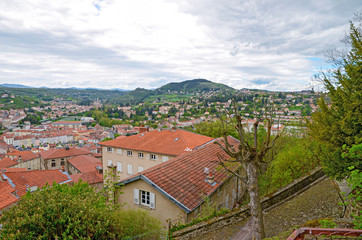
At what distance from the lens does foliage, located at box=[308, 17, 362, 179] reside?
29.2ft

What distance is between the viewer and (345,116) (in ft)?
30.0

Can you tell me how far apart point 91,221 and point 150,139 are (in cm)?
2038

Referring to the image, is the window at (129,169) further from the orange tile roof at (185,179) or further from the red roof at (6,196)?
the orange tile roof at (185,179)

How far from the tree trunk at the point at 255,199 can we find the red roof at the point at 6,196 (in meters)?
18.3

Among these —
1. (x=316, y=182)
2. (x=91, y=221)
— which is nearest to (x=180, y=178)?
(x=91, y=221)

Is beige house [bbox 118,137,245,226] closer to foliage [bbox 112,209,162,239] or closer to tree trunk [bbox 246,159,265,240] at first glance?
foliage [bbox 112,209,162,239]

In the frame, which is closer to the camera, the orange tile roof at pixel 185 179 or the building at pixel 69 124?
the orange tile roof at pixel 185 179

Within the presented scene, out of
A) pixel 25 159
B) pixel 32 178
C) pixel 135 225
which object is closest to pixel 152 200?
pixel 135 225

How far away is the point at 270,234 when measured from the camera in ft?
31.3

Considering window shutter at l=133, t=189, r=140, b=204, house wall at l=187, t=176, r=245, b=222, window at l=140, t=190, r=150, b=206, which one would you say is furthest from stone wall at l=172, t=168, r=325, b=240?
window shutter at l=133, t=189, r=140, b=204

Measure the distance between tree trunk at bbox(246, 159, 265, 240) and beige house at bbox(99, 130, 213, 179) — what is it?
50.2ft

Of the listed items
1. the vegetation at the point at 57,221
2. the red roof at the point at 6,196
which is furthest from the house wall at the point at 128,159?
the vegetation at the point at 57,221

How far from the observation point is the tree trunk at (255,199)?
753 cm

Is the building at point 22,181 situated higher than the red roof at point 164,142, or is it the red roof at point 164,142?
the red roof at point 164,142
